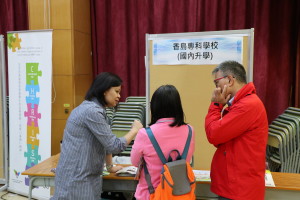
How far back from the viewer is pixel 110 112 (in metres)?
3.90

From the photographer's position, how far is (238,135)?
1517 millimetres

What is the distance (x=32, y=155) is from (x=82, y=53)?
1.68 m

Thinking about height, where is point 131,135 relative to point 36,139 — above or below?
above

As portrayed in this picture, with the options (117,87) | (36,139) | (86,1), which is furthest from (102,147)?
(86,1)

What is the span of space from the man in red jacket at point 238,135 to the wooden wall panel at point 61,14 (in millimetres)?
3018

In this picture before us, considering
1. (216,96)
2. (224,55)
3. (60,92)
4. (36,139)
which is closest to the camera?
(216,96)

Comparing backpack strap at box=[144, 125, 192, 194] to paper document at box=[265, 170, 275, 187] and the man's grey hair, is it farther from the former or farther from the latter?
paper document at box=[265, 170, 275, 187]

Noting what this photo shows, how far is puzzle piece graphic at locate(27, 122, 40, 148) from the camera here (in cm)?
335

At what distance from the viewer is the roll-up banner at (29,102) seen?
10.8 feet

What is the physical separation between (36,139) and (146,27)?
87.0 inches

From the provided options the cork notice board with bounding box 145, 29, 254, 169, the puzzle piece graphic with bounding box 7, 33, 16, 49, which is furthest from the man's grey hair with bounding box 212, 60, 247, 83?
the puzzle piece graphic with bounding box 7, 33, 16, 49

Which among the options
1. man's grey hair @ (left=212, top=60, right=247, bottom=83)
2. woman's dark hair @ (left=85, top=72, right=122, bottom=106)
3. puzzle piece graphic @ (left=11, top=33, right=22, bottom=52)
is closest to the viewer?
man's grey hair @ (left=212, top=60, right=247, bottom=83)

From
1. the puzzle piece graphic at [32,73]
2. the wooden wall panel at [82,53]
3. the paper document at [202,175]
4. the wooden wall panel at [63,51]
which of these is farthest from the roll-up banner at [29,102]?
the paper document at [202,175]

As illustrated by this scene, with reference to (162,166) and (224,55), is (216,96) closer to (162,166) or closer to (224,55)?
(162,166)
